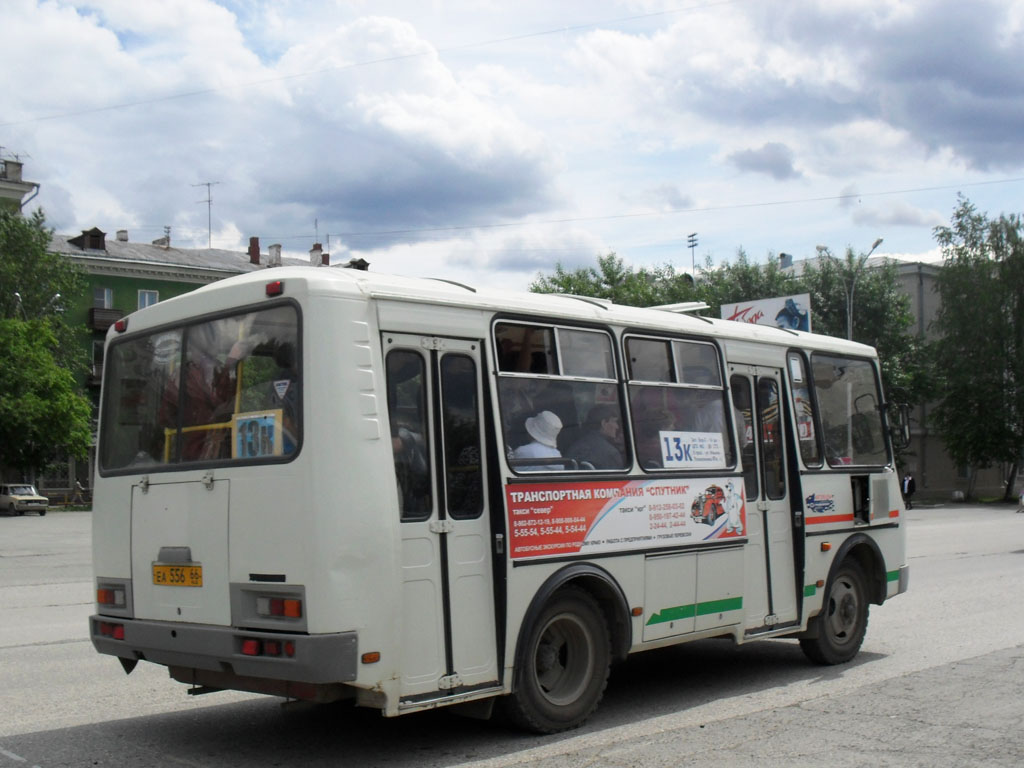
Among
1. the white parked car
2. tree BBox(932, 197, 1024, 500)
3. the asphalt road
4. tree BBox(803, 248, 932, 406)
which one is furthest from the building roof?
the asphalt road

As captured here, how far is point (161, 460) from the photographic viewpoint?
273 inches

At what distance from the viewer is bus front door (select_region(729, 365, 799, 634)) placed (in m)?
8.81

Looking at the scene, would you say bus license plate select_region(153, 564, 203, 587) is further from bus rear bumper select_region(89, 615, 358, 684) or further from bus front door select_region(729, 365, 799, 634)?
bus front door select_region(729, 365, 799, 634)

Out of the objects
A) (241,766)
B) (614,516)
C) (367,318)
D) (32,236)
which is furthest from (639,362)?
(32,236)

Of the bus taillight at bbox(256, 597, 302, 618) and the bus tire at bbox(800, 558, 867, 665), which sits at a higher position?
the bus taillight at bbox(256, 597, 302, 618)

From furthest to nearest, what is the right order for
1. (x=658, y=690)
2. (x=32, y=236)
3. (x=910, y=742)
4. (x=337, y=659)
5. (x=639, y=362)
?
(x=32, y=236) < (x=658, y=690) < (x=639, y=362) < (x=910, y=742) < (x=337, y=659)

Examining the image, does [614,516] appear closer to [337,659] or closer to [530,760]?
[530,760]

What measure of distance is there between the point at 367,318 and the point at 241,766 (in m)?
2.58

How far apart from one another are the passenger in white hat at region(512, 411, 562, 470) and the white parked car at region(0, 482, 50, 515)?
156 feet

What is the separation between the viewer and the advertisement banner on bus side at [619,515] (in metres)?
6.89

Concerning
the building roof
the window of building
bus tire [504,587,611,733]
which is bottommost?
bus tire [504,587,611,733]

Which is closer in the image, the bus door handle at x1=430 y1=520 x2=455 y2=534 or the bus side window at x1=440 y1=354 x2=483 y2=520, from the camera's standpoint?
the bus door handle at x1=430 y1=520 x2=455 y2=534

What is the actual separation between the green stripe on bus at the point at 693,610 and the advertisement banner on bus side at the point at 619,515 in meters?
0.45

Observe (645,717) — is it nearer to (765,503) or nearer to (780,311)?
(765,503)
